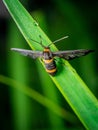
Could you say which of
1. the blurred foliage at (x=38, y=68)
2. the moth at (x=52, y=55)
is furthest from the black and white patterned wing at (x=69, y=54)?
the blurred foliage at (x=38, y=68)

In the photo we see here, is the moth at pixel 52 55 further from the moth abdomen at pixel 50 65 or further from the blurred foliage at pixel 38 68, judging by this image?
the blurred foliage at pixel 38 68

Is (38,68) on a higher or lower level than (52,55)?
lower

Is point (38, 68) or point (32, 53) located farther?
point (38, 68)

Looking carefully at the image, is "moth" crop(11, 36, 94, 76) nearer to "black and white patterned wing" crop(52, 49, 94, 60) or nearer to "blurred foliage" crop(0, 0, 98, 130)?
"black and white patterned wing" crop(52, 49, 94, 60)

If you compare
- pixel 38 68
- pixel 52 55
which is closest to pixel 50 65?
pixel 52 55

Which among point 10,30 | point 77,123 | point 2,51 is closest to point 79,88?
point 77,123

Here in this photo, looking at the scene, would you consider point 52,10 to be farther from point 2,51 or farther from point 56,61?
point 56,61

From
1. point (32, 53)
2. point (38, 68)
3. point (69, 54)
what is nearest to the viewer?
point (69, 54)

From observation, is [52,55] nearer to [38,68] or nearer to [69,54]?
[69,54]
